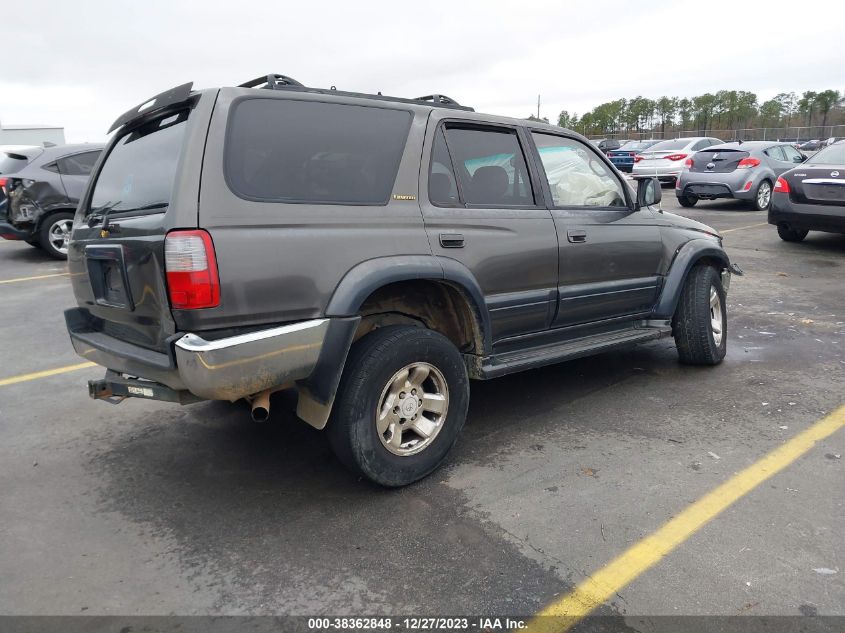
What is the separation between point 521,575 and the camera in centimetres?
256

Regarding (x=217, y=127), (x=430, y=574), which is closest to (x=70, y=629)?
(x=430, y=574)

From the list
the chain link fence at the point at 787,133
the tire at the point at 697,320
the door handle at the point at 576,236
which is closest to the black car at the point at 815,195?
the tire at the point at 697,320

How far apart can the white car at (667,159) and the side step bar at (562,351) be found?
621 inches

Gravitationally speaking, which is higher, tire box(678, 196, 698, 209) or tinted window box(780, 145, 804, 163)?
Result: tinted window box(780, 145, 804, 163)

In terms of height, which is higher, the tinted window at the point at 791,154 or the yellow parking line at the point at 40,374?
the tinted window at the point at 791,154

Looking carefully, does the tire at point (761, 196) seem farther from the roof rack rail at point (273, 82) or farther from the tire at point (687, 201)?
the roof rack rail at point (273, 82)

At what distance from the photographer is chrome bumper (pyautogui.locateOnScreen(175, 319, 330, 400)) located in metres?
2.63

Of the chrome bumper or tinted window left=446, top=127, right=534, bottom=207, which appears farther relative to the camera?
tinted window left=446, top=127, right=534, bottom=207

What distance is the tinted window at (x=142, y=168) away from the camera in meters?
2.94

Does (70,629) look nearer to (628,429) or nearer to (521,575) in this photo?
(521,575)

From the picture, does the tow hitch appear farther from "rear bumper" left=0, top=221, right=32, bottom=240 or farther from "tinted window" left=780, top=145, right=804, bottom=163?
"tinted window" left=780, top=145, right=804, bottom=163

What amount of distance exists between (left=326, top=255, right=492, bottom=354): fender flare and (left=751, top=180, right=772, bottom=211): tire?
13179 millimetres

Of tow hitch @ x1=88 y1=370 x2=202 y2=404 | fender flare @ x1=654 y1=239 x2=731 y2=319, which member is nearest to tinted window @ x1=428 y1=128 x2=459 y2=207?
tow hitch @ x1=88 y1=370 x2=202 y2=404

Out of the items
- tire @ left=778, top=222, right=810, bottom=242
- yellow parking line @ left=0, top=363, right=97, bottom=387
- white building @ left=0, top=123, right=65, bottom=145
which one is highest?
white building @ left=0, top=123, right=65, bottom=145
